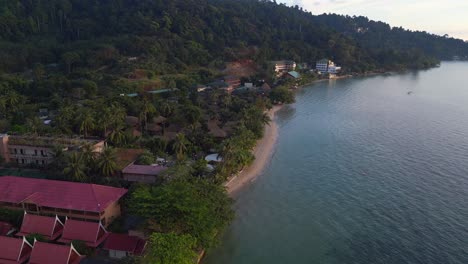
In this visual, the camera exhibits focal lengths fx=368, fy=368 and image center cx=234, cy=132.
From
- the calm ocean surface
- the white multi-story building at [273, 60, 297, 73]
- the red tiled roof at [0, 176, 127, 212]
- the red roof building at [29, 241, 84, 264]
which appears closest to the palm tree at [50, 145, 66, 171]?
the red tiled roof at [0, 176, 127, 212]

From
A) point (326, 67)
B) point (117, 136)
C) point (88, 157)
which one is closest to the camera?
point (88, 157)

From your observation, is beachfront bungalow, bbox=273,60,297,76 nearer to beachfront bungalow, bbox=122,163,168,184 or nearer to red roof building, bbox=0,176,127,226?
beachfront bungalow, bbox=122,163,168,184

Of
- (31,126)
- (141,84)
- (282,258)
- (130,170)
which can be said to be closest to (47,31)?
(141,84)

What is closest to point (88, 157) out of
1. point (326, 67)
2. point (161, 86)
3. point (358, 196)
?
point (358, 196)

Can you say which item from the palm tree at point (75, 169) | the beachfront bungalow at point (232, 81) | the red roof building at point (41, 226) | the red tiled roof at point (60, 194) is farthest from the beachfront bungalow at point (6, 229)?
the beachfront bungalow at point (232, 81)

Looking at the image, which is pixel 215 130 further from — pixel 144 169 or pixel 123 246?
pixel 123 246

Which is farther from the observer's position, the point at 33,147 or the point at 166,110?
the point at 166,110

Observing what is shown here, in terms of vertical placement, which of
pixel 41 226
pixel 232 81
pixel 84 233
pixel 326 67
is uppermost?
pixel 326 67
